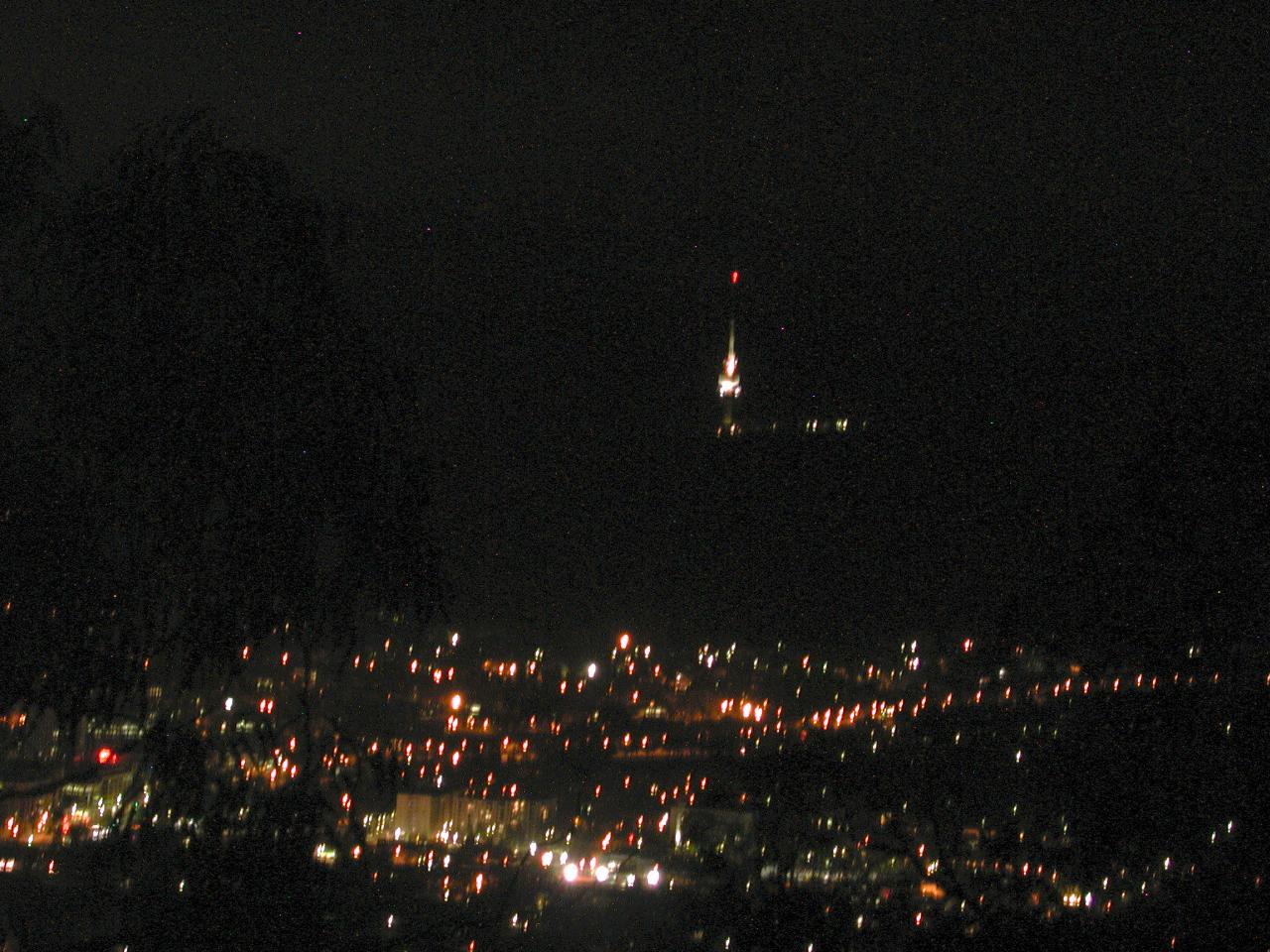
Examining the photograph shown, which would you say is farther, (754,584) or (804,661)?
(754,584)

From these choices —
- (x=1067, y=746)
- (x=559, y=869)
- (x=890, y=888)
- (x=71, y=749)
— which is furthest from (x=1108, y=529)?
(x=71, y=749)

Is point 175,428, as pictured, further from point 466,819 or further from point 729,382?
point 729,382

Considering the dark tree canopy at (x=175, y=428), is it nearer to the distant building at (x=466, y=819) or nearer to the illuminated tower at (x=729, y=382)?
the distant building at (x=466, y=819)

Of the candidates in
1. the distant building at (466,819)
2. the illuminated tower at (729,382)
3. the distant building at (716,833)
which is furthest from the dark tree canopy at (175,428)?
the illuminated tower at (729,382)

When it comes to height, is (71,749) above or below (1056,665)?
below

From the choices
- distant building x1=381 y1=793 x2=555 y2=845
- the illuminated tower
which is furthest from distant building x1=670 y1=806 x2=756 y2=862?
the illuminated tower

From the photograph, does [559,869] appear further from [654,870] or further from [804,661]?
[804,661]
